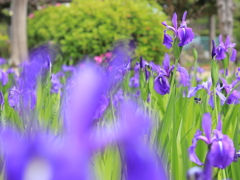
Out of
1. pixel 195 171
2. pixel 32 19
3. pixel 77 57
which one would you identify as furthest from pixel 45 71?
pixel 32 19

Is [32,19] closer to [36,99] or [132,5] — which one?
[132,5]

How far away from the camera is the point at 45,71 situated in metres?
1.75

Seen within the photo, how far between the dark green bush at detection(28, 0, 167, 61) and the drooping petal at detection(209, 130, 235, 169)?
15.5 ft

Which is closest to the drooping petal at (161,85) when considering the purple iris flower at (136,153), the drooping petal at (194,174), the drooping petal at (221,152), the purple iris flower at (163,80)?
the purple iris flower at (163,80)

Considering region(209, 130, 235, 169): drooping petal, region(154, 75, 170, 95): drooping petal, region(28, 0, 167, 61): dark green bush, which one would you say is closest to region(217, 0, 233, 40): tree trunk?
region(28, 0, 167, 61): dark green bush

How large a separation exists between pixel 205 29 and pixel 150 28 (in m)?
25.0

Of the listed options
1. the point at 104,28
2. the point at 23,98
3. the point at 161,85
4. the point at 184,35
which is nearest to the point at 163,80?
the point at 161,85

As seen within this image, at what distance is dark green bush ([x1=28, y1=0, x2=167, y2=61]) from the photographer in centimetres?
547

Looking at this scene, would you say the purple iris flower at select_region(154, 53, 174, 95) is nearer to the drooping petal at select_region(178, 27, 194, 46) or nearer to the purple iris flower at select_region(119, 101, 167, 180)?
the drooping petal at select_region(178, 27, 194, 46)

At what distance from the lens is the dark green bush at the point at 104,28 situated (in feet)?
17.9

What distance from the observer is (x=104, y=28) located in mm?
5426

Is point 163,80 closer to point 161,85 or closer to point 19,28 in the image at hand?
point 161,85

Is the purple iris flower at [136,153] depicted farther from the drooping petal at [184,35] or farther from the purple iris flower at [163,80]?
the purple iris flower at [163,80]

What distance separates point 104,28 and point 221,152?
194 inches
